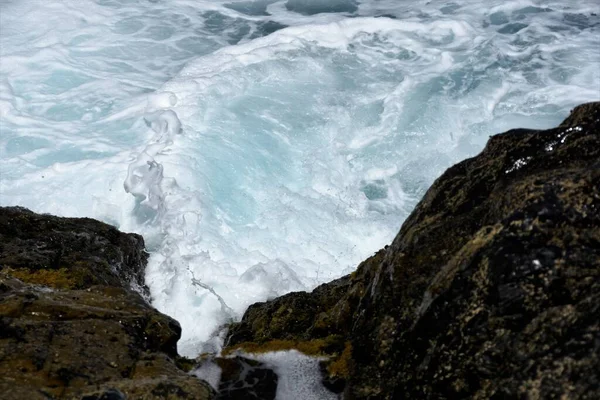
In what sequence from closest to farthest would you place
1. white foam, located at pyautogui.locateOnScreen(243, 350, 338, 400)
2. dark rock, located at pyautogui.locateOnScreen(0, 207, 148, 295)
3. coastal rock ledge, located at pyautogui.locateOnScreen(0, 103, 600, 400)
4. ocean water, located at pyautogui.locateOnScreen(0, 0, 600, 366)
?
coastal rock ledge, located at pyautogui.locateOnScreen(0, 103, 600, 400)
white foam, located at pyautogui.locateOnScreen(243, 350, 338, 400)
dark rock, located at pyautogui.locateOnScreen(0, 207, 148, 295)
ocean water, located at pyautogui.locateOnScreen(0, 0, 600, 366)

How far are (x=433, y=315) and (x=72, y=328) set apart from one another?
3586mm

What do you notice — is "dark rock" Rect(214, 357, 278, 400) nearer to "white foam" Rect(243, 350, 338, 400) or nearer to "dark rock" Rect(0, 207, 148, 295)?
"white foam" Rect(243, 350, 338, 400)

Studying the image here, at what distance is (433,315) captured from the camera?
17.2 feet

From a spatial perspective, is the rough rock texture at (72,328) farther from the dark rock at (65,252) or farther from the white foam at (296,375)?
the white foam at (296,375)

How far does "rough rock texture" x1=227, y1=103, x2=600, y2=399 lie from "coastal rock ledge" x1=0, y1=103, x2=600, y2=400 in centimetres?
1

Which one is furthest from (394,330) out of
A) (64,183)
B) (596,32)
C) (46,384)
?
(596,32)

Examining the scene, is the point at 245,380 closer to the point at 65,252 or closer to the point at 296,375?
the point at 296,375

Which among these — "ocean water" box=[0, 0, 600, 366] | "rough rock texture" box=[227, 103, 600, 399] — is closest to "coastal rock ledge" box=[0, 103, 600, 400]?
"rough rock texture" box=[227, 103, 600, 399]

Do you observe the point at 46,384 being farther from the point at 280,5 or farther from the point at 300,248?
the point at 280,5

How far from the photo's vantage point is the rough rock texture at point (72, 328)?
5.54 m

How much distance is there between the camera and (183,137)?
690 inches

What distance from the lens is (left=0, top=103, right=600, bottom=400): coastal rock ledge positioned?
4578mm

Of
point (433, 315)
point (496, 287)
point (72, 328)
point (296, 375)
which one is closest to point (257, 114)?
point (296, 375)

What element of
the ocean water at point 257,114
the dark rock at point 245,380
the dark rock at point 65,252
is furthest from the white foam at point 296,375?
the dark rock at point 65,252
